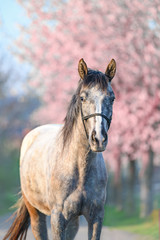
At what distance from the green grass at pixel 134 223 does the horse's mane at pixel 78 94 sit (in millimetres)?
5167

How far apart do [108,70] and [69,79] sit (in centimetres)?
Result: 1096

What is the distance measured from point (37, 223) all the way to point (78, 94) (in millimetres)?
2308

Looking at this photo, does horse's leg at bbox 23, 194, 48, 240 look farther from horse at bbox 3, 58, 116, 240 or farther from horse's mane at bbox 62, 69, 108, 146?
horse's mane at bbox 62, 69, 108, 146

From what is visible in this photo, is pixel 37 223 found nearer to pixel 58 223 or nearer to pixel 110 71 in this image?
pixel 58 223

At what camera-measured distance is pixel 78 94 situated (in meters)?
3.86

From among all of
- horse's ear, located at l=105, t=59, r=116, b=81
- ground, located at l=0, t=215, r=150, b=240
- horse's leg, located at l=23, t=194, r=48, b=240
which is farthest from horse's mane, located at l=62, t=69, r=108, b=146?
ground, located at l=0, t=215, r=150, b=240

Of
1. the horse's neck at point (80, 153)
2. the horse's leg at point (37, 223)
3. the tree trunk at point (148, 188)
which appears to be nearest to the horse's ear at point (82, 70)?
the horse's neck at point (80, 153)

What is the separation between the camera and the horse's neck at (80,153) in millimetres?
3889

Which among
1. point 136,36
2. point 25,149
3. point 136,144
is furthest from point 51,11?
point 25,149

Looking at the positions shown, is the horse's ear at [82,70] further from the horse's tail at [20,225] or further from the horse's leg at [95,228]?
the horse's tail at [20,225]

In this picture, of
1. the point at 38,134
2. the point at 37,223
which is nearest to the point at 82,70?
the point at 38,134

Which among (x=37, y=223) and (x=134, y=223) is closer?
(x=37, y=223)

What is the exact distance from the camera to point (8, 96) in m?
25.1

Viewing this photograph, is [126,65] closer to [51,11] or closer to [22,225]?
[51,11]
